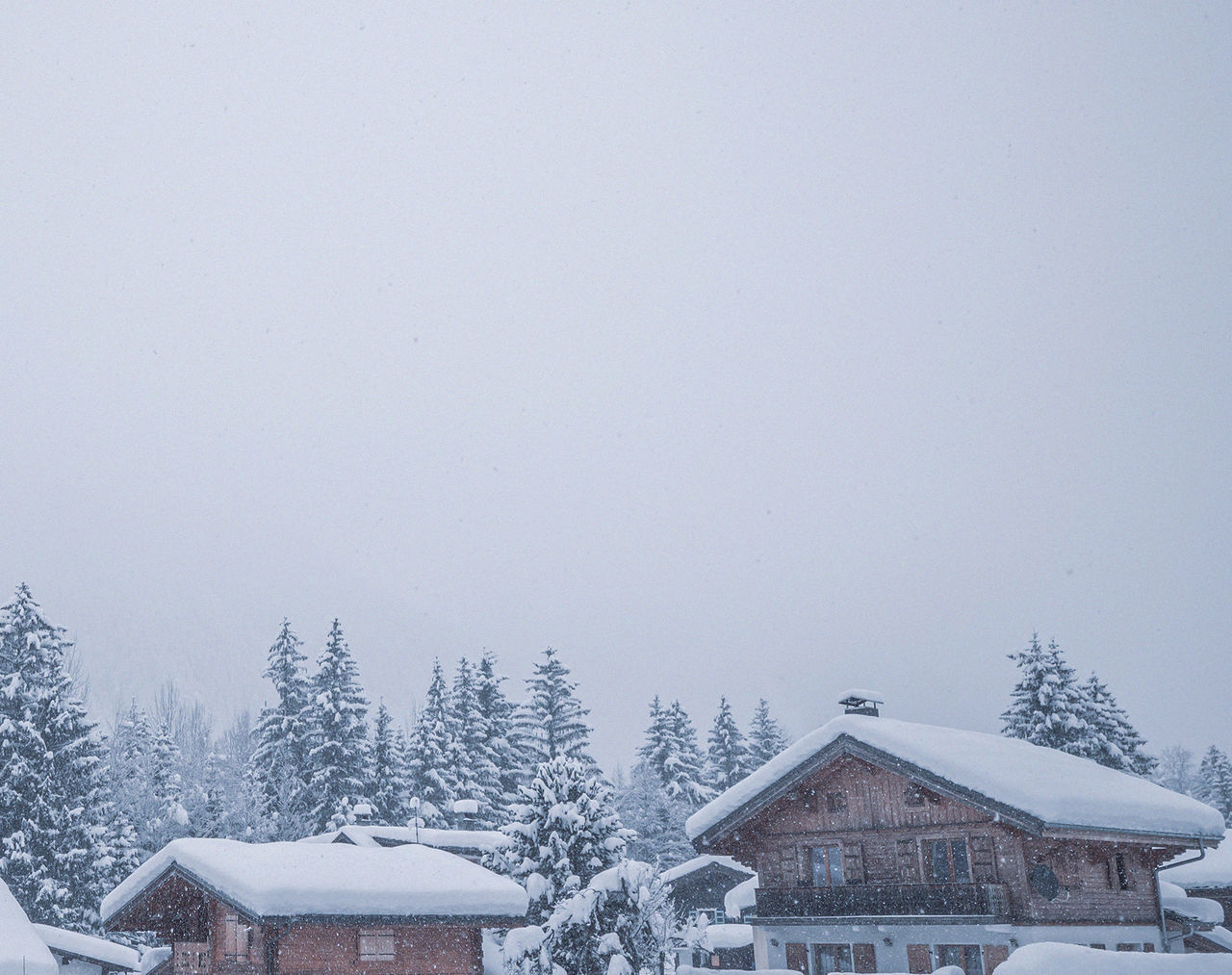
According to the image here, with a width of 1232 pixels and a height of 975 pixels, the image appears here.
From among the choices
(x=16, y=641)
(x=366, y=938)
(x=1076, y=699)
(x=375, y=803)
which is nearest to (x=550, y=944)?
(x=366, y=938)

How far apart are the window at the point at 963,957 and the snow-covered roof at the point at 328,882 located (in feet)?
33.7

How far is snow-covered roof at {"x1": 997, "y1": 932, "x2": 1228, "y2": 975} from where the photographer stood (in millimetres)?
16922

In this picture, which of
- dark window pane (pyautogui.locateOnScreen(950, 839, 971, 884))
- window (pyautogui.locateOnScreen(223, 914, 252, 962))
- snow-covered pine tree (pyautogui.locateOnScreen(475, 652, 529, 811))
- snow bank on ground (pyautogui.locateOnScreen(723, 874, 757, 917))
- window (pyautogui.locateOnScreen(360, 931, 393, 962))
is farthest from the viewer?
snow-covered pine tree (pyautogui.locateOnScreen(475, 652, 529, 811))

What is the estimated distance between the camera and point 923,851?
1190 inches

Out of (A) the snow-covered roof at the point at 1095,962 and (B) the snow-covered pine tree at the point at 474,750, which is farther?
(B) the snow-covered pine tree at the point at 474,750

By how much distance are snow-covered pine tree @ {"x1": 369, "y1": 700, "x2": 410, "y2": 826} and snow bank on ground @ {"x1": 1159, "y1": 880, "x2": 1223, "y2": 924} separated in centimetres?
3579

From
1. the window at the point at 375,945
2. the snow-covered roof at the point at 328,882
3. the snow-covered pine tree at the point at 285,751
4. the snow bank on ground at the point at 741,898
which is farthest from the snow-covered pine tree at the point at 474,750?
the window at the point at 375,945

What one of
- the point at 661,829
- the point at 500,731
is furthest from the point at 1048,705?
the point at 500,731

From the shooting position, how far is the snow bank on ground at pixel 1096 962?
666 inches

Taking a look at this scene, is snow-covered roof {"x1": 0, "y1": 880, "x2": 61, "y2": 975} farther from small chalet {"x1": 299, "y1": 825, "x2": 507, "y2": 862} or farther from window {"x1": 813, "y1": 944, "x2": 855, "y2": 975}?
window {"x1": 813, "y1": 944, "x2": 855, "y2": 975}

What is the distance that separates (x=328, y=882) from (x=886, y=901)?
45.0 ft

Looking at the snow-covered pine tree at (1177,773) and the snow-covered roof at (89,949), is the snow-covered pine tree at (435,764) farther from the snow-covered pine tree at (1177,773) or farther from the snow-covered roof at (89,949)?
the snow-covered pine tree at (1177,773)

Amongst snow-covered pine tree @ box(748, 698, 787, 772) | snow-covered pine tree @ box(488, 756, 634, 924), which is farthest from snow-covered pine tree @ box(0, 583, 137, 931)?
snow-covered pine tree @ box(748, 698, 787, 772)

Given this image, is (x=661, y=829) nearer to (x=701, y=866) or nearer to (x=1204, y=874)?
(x=701, y=866)
